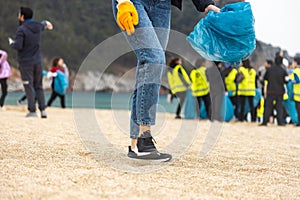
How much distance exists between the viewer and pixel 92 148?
155 inches

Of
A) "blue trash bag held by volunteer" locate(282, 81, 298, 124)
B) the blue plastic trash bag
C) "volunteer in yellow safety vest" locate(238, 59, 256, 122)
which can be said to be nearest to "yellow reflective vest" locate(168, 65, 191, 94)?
"volunteer in yellow safety vest" locate(238, 59, 256, 122)

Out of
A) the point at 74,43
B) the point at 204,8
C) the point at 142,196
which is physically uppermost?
the point at 74,43

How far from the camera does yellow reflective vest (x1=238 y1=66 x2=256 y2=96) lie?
34.4ft

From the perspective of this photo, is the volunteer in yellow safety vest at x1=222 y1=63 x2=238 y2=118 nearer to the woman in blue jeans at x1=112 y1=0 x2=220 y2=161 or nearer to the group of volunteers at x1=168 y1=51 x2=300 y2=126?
the group of volunteers at x1=168 y1=51 x2=300 y2=126

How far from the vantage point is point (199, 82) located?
10180 mm

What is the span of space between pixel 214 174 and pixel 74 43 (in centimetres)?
4830

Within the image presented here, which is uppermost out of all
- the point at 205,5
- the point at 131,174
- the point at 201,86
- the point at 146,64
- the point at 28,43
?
the point at 28,43

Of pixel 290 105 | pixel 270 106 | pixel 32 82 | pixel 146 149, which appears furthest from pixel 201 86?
pixel 146 149

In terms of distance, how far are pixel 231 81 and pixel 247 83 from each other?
431 millimetres

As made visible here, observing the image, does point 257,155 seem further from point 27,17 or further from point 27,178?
point 27,17

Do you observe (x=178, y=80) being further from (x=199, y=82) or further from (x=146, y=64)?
(x=146, y=64)

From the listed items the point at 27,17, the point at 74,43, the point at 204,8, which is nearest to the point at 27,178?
the point at 204,8

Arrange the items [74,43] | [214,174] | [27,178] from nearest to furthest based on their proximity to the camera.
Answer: [27,178] < [214,174] < [74,43]

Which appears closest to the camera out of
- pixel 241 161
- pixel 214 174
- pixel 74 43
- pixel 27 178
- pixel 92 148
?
pixel 27 178
